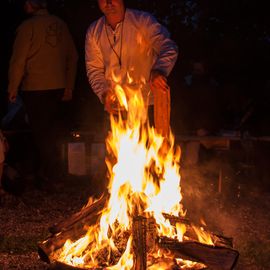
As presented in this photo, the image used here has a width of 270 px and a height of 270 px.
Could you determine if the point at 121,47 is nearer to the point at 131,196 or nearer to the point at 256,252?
the point at 131,196

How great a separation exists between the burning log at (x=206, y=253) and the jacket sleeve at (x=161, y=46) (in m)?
1.37

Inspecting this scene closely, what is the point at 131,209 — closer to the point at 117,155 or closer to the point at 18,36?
the point at 117,155

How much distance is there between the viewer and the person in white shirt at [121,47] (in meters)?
4.82

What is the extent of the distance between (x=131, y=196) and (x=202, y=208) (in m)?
1.95

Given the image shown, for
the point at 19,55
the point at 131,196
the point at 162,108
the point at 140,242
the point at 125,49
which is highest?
the point at 125,49

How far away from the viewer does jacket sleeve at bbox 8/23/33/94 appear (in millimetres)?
6625

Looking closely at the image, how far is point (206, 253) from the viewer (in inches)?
153

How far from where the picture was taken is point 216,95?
8367 mm

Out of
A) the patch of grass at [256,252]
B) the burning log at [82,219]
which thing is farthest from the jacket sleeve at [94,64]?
the patch of grass at [256,252]

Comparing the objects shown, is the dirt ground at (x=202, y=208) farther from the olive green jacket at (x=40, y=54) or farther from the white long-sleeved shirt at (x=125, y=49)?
the white long-sleeved shirt at (x=125, y=49)

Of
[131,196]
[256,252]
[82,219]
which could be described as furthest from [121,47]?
[256,252]

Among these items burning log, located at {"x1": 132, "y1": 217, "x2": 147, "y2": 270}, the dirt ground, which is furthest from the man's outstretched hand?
the dirt ground

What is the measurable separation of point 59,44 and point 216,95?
274cm

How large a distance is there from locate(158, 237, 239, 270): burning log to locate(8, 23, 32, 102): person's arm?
3.54 m
